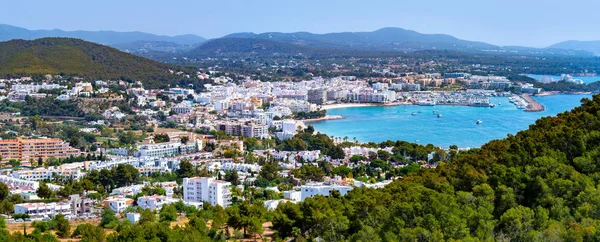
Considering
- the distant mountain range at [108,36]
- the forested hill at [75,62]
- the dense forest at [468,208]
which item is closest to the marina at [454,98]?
the forested hill at [75,62]

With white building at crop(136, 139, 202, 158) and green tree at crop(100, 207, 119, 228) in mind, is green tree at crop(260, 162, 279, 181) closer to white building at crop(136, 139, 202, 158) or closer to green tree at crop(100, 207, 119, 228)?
white building at crop(136, 139, 202, 158)

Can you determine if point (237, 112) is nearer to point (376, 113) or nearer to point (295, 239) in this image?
point (376, 113)

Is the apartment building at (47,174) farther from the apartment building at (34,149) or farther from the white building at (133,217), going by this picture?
the white building at (133,217)

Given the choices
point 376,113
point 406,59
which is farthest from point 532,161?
point 406,59

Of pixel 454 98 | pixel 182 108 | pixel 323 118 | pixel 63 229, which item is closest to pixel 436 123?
pixel 323 118

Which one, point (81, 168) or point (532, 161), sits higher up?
point (532, 161)

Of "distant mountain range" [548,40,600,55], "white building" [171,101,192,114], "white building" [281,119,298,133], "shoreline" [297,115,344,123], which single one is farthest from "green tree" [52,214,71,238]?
"distant mountain range" [548,40,600,55]

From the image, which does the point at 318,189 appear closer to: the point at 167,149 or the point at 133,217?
the point at 133,217
